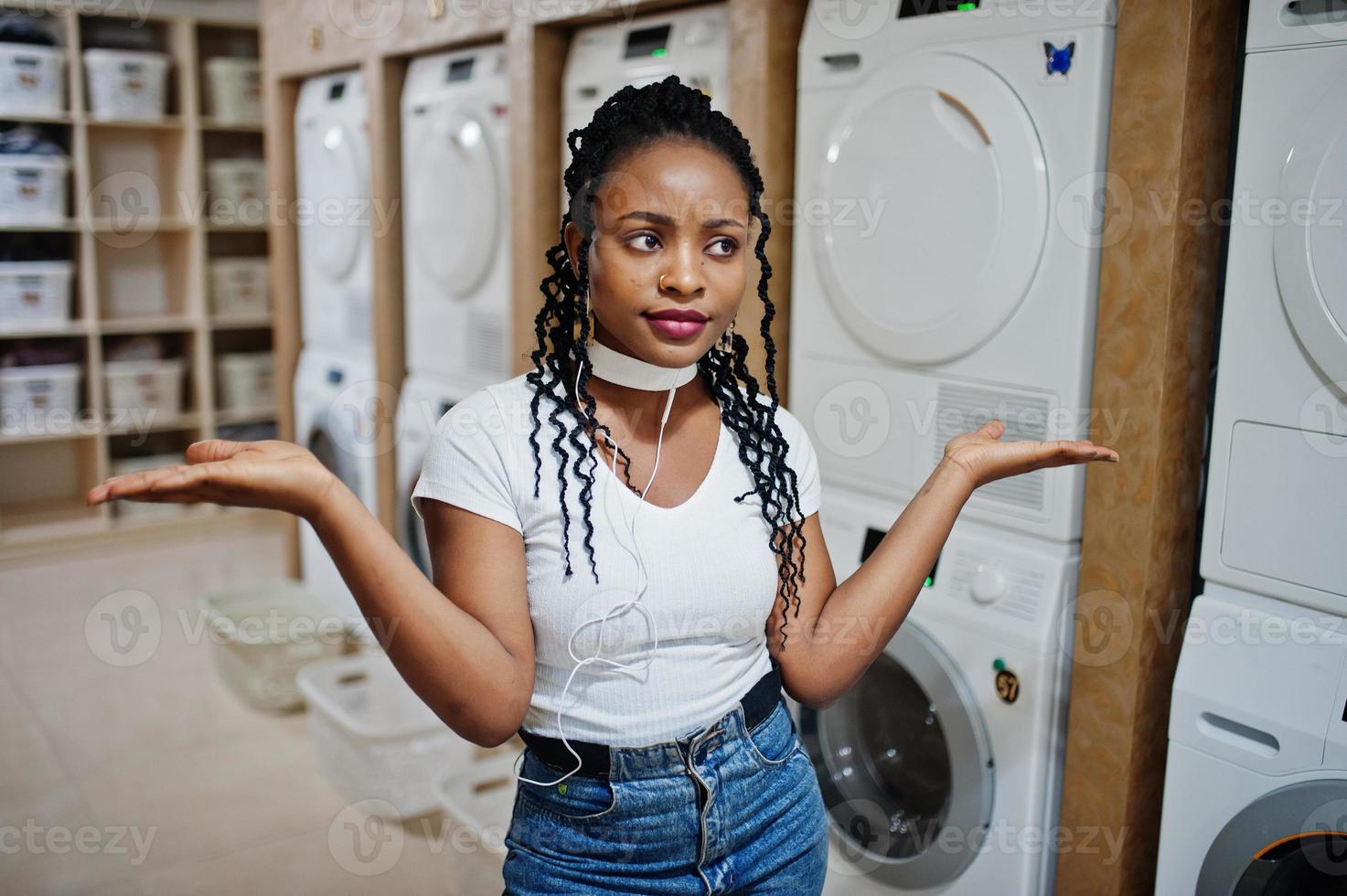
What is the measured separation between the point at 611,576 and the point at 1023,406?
3.34ft

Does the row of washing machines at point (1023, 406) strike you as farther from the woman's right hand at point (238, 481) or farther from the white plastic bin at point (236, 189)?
the white plastic bin at point (236, 189)

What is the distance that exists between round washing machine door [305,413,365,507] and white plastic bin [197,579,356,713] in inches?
17.7

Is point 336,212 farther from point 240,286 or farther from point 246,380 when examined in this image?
point 246,380

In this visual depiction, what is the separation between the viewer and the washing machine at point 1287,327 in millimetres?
1477

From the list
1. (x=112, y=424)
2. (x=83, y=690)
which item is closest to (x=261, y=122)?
(x=112, y=424)

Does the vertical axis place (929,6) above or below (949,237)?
above

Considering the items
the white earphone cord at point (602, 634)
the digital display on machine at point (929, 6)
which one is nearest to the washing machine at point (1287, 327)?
the digital display on machine at point (929, 6)

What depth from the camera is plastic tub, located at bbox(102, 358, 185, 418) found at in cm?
486

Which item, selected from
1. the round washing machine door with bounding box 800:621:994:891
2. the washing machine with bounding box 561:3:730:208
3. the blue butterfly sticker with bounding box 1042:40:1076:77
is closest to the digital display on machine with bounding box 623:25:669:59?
the washing machine with bounding box 561:3:730:208

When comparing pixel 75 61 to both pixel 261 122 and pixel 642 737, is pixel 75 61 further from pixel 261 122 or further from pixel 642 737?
pixel 642 737

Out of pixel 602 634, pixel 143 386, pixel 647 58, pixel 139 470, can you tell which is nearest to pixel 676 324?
pixel 602 634

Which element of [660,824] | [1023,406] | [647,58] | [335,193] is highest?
[647,58]

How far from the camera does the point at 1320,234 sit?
149 cm

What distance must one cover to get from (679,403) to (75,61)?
14.6 feet
